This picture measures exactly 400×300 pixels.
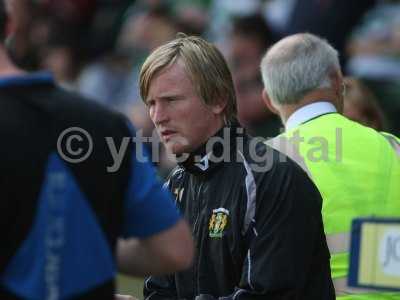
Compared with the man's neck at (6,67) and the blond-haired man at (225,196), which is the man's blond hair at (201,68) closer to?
the blond-haired man at (225,196)

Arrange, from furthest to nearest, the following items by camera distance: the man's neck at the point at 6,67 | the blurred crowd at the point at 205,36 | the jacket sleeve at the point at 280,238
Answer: the blurred crowd at the point at 205,36, the jacket sleeve at the point at 280,238, the man's neck at the point at 6,67

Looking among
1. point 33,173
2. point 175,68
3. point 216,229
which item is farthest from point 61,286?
point 175,68

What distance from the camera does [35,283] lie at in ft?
7.40

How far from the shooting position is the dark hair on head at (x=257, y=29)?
8.21 metres

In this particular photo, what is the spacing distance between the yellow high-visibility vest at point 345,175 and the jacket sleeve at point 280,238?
37cm

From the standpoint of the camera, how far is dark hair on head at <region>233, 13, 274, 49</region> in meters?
8.21

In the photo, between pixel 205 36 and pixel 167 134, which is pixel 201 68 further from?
pixel 205 36

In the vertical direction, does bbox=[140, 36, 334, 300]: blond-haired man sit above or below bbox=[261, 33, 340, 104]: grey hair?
below

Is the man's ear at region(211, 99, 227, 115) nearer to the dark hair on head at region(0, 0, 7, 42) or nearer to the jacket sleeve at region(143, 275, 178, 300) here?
the jacket sleeve at region(143, 275, 178, 300)

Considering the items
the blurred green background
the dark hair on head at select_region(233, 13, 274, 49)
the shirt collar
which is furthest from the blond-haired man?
the dark hair on head at select_region(233, 13, 274, 49)

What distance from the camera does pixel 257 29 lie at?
325 inches

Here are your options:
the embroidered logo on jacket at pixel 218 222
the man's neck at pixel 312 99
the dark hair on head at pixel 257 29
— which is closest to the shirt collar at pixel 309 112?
the man's neck at pixel 312 99

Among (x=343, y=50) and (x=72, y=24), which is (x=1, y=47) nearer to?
(x=343, y=50)

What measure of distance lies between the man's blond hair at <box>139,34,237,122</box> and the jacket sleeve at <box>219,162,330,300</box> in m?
0.38
